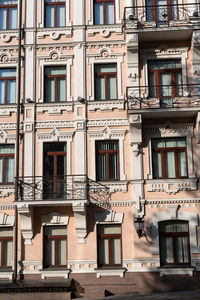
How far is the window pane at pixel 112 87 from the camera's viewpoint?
55.9ft

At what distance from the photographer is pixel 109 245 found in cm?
1572

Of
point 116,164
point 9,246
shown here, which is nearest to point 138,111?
point 116,164

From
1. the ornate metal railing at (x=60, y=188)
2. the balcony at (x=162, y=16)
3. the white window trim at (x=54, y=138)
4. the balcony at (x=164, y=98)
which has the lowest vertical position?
the ornate metal railing at (x=60, y=188)

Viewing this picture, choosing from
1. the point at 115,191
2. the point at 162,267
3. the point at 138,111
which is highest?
the point at 138,111

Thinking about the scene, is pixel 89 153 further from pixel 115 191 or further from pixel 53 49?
pixel 53 49

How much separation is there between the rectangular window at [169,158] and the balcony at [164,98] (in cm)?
134

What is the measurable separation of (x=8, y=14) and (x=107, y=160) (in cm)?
759

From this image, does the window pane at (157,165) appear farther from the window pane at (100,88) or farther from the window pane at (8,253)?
the window pane at (8,253)

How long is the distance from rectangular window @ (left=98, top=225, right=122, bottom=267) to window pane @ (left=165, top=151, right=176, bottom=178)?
2.71 metres

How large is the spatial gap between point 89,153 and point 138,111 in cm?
245

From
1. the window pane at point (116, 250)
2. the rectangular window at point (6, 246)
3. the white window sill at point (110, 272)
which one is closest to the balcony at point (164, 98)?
the window pane at point (116, 250)

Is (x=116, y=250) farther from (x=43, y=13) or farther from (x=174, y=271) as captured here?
(x=43, y=13)

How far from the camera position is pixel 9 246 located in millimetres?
15969

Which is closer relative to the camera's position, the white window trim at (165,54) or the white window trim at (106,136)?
the white window trim at (106,136)
